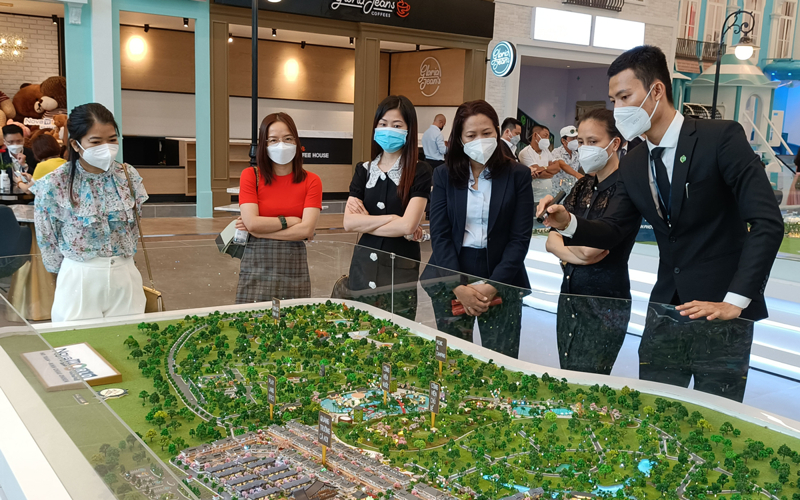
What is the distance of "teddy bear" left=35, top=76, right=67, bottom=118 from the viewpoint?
1099 centimetres

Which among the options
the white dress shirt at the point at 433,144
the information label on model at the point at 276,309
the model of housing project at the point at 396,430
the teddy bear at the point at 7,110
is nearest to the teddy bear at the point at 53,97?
the teddy bear at the point at 7,110

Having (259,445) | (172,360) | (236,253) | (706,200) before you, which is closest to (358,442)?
(259,445)

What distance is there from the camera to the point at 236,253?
4082 mm

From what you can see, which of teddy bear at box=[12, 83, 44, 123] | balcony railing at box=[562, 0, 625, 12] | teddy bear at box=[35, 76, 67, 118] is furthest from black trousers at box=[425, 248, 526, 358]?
balcony railing at box=[562, 0, 625, 12]

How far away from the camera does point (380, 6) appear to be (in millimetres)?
12766

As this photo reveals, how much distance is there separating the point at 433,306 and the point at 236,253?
4.22ft

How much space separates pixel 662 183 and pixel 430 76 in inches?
563

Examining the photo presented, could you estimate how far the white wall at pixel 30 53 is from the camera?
12273mm

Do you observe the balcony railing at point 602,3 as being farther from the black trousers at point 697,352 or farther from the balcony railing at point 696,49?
the black trousers at point 697,352

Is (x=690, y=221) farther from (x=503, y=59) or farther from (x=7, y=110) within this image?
(x=503, y=59)

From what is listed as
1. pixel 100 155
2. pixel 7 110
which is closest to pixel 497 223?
pixel 100 155

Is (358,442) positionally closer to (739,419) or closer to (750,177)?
(739,419)

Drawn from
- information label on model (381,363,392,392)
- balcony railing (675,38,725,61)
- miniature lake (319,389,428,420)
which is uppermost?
balcony railing (675,38,725,61)

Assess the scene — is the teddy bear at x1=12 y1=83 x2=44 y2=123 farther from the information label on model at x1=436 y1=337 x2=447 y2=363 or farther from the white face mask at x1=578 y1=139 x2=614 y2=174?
the information label on model at x1=436 y1=337 x2=447 y2=363
